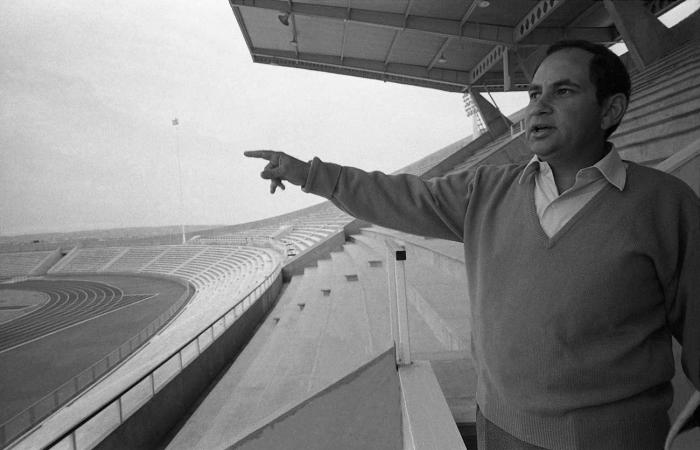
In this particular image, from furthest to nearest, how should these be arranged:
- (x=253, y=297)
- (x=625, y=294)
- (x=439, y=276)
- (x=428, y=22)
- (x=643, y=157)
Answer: (x=428, y=22) → (x=253, y=297) → (x=439, y=276) → (x=643, y=157) → (x=625, y=294)

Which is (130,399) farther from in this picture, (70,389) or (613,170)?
(70,389)

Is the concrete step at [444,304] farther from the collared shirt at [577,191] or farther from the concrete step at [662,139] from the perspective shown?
the concrete step at [662,139]

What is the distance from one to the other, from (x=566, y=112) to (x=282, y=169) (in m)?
0.80

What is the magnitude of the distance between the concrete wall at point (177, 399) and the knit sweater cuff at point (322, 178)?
263 centimetres

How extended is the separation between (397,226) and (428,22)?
1253cm

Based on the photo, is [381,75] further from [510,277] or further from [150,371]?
[510,277]

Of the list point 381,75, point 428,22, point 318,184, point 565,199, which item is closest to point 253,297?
point 318,184

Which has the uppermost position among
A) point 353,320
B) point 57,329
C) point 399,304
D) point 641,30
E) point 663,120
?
point 641,30

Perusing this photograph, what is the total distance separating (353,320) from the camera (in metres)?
4.42

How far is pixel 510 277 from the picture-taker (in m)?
0.91

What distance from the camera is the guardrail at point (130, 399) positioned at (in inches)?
97.4

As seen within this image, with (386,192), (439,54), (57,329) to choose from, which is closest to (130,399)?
(386,192)

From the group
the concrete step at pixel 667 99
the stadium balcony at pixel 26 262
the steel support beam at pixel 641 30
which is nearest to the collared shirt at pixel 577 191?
the concrete step at pixel 667 99

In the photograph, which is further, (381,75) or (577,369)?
(381,75)
